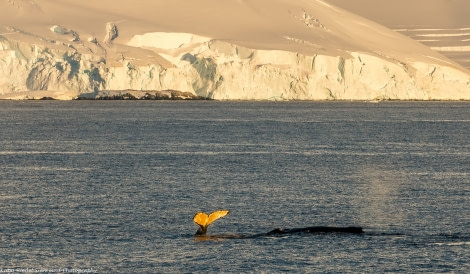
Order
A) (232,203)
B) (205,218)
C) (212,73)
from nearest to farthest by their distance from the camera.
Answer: (205,218)
(232,203)
(212,73)

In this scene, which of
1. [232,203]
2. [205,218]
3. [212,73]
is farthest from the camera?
[212,73]

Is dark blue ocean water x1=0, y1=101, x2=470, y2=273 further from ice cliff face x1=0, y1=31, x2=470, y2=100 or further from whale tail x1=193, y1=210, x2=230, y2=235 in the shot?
ice cliff face x1=0, y1=31, x2=470, y2=100

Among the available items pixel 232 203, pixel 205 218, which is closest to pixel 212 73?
pixel 232 203

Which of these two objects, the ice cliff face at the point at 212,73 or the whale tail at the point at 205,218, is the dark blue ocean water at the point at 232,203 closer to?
the whale tail at the point at 205,218

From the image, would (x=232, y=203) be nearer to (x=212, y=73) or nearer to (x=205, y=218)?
(x=205, y=218)

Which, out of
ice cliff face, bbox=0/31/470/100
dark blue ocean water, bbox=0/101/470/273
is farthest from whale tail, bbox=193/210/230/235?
ice cliff face, bbox=0/31/470/100

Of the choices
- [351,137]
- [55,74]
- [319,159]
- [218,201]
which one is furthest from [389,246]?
[55,74]

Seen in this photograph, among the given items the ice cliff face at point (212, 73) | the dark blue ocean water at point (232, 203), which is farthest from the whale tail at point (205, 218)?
the ice cliff face at point (212, 73)

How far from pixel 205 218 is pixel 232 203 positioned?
30.1 ft

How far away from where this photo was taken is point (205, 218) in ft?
109

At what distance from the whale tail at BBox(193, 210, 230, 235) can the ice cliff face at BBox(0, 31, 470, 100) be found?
136525 millimetres

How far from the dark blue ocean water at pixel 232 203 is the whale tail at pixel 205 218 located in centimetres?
46

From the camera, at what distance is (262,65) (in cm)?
17575

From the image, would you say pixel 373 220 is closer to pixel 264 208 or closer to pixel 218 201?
pixel 264 208
